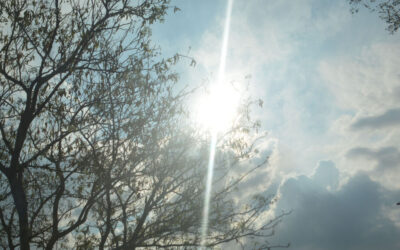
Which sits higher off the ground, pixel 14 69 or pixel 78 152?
pixel 14 69

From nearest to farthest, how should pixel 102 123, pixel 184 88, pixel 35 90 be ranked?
pixel 102 123, pixel 35 90, pixel 184 88

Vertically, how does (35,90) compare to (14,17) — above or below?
below

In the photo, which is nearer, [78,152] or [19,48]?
[78,152]

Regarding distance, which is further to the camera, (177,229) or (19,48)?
(19,48)

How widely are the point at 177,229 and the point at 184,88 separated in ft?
14.8

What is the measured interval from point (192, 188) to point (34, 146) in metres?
5.23

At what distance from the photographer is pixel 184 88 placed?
10.4 metres

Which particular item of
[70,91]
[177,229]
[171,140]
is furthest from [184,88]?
[177,229]

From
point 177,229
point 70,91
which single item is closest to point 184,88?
point 70,91

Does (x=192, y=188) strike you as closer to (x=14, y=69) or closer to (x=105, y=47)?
(x=105, y=47)

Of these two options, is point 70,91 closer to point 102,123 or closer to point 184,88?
point 102,123

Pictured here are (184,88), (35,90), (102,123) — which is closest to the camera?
(102,123)

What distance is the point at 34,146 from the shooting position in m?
9.88

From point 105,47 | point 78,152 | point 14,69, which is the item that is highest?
point 105,47
